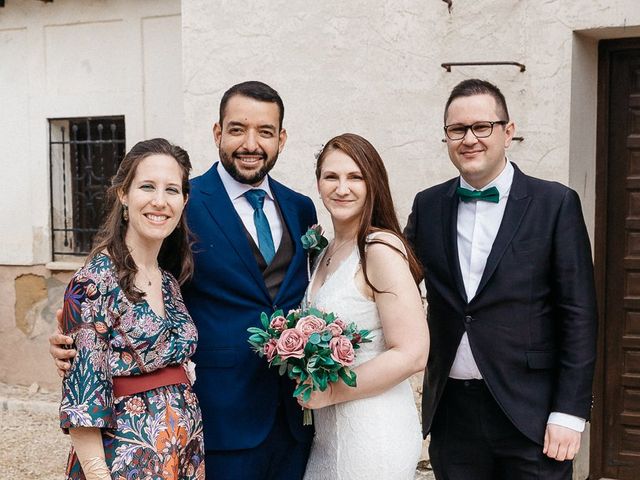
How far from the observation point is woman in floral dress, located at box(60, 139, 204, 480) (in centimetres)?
266

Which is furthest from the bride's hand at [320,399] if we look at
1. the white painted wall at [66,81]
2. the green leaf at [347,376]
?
the white painted wall at [66,81]

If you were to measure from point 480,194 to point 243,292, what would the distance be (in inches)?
39.3

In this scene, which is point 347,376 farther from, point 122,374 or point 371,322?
point 122,374

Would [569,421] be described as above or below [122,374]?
below

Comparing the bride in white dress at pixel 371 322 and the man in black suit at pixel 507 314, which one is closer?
the bride in white dress at pixel 371 322

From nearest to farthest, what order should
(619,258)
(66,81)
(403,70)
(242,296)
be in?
(242,296)
(619,258)
(403,70)
(66,81)

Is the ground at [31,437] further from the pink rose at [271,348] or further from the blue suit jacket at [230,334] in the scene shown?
the pink rose at [271,348]

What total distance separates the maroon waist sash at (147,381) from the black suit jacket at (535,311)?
1.10 metres

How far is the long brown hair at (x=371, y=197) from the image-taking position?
121 inches

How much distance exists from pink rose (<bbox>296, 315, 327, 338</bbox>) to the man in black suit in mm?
670

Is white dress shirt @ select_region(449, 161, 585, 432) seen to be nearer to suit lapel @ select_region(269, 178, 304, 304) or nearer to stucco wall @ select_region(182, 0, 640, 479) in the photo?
suit lapel @ select_region(269, 178, 304, 304)

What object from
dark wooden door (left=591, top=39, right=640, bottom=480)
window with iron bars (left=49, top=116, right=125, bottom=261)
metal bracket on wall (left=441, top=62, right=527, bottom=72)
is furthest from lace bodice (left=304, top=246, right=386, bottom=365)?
window with iron bars (left=49, top=116, right=125, bottom=261)

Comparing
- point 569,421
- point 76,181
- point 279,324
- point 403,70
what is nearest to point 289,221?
point 279,324

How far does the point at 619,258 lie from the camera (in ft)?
16.5
